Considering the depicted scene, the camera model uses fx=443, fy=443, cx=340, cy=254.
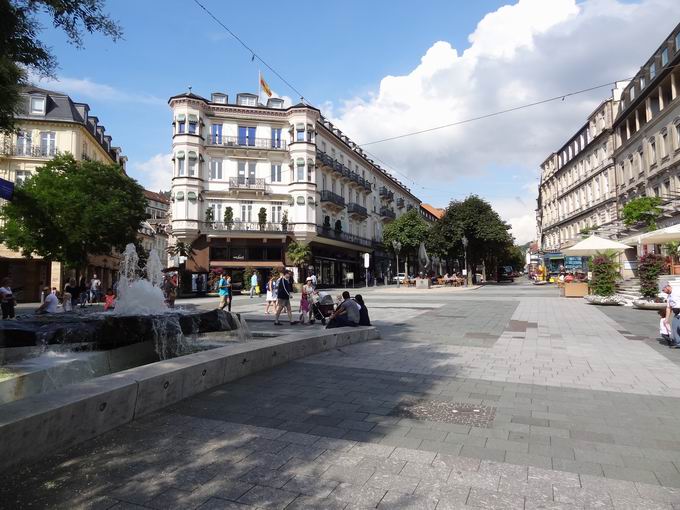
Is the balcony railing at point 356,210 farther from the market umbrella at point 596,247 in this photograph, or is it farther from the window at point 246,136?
the market umbrella at point 596,247

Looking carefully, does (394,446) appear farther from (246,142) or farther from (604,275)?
(246,142)

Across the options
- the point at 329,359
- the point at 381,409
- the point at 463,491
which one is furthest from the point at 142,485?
the point at 329,359

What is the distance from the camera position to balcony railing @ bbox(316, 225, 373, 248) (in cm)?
4400

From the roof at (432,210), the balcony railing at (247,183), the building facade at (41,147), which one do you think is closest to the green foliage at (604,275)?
the balcony railing at (247,183)

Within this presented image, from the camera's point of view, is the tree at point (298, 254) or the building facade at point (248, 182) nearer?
the building facade at point (248, 182)

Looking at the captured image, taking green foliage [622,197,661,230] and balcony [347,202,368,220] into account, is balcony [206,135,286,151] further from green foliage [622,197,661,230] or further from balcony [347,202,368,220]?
green foliage [622,197,661,230]

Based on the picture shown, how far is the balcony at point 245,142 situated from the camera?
40.7 m

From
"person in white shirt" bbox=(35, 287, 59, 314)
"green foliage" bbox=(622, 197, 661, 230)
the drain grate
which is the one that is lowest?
the drain grate

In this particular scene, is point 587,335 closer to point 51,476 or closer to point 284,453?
point 284,453

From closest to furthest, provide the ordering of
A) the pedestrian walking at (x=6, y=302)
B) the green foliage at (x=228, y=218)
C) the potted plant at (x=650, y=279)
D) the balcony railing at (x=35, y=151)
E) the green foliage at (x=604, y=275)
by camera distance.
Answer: the pedestrian walking at (x=6, y=302)
the potted plant at (x=650, y=279)
the green foliage at (x=604, y=275)
the balcony railing at (x=35, y=151)
the green foliage at (x=228, y=218)

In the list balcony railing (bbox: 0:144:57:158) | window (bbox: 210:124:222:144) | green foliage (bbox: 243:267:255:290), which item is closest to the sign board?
green foliage (bbox: 243:267:255:290)

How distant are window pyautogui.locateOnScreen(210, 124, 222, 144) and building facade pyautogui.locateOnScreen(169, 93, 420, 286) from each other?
0.29 feet

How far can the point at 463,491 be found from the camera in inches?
120

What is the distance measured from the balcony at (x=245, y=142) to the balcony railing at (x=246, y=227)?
7.16 metres
